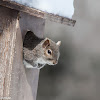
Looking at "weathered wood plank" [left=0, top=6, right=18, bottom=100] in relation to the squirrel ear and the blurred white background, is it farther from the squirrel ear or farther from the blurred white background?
the blurred white background

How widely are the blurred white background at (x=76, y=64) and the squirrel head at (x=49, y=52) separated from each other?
Result: 164 centimetres

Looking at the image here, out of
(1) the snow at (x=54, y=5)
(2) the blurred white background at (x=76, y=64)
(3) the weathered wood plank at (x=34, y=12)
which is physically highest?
(1) the snow at (x=54, y=5)

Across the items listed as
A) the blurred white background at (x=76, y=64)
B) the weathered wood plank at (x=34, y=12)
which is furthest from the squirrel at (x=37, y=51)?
the blurred white background at (x=76, y=64)

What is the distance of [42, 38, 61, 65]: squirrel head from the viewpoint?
2.08 metres

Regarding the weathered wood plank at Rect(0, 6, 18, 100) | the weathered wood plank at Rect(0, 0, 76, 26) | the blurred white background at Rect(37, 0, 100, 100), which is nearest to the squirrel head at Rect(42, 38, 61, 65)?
the weathered wood plank at Rect(0, 0, 76, 26)

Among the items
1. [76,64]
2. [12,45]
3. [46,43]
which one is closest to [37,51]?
[46,43]

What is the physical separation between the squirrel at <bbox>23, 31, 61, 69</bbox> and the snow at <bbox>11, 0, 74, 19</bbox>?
178mm

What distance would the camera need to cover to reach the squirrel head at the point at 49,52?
208 cm

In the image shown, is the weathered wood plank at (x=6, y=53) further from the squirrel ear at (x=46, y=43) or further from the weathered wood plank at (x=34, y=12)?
the squirrel ear at (x=46, y=43)

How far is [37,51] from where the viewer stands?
210cm

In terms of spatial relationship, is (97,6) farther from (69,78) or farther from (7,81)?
(7,81)

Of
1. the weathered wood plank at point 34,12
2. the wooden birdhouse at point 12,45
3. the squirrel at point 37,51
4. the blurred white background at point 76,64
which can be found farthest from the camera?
the blurred white background at point 76,64

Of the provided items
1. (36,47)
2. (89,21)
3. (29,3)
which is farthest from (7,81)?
(89,21)

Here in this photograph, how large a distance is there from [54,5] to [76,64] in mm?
1987
